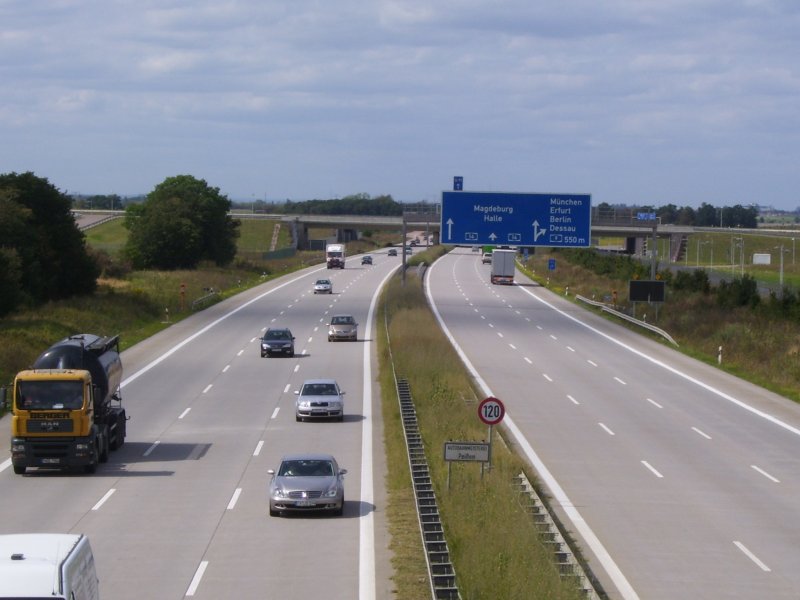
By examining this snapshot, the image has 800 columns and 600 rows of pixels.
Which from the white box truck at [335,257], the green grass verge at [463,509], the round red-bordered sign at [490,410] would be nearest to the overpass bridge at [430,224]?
the white box truck at [335,257]

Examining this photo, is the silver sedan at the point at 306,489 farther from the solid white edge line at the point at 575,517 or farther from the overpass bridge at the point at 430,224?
the overpass bridge at the point at 430,224

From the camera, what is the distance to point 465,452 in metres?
22.3

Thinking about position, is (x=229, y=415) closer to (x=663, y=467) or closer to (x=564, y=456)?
(x=564, y=456)

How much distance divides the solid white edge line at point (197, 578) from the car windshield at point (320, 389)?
16759 millimetres

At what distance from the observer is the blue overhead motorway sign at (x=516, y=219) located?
55.5m

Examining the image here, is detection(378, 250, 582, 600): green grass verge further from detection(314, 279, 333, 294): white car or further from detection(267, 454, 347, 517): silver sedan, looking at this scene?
detection(314, 279, 333, 294): white car

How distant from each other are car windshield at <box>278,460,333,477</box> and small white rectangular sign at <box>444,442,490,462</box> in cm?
233

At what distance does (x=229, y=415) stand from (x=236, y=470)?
28.2 ft

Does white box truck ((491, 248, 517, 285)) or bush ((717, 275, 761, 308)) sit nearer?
bush ((717, 275, 761, 308))

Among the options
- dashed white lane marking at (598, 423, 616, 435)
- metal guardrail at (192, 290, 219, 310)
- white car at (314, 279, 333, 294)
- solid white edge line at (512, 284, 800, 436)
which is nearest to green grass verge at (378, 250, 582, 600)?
dashed white lane marking at (598, 423, 616, 435)

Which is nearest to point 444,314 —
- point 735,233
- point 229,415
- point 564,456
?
point 229,415

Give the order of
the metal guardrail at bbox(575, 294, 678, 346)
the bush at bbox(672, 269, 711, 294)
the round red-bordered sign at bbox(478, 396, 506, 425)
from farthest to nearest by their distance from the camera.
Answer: the bush at bbox(672, 269, 711, 294) < the metal guardrail at bbox(575, 294, 678, 346) < the round red-bordered sign at bbox(478, 396, 506, 425)

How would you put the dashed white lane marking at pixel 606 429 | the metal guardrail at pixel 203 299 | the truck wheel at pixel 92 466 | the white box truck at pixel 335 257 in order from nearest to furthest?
the truck wheel at pixel 92 466, the dashed white lane marking at pixel 606 429, the metal guardrail at pixel 203 299, the white box truck at pixel 335 257

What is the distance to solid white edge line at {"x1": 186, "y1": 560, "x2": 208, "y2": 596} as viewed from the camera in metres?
16.7
